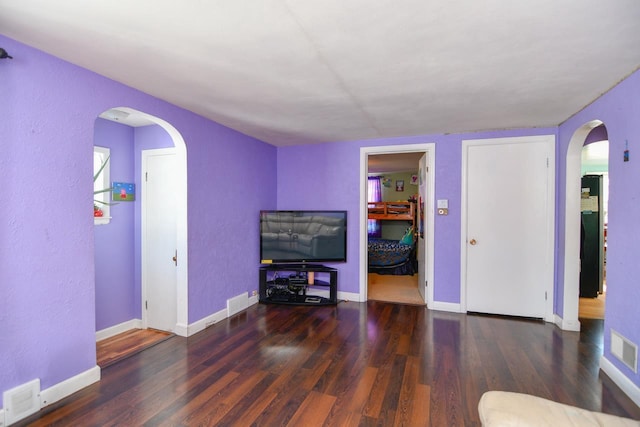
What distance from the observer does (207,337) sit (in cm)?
297

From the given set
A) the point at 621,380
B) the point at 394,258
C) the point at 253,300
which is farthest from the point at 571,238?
the point at 253,300

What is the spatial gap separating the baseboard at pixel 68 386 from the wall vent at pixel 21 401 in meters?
0.04

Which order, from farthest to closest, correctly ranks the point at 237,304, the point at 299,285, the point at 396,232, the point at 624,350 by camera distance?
the point at 396,232
the point at 299,285
the point at 237,304
the point at 624,350

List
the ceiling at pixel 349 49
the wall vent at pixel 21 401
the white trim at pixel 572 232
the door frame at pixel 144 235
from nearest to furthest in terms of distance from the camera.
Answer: the ceiling at pixel 349 49, the wall vent at pixel 21 401, the white trim at pixel 572 232, the door frame at pixel 144 235

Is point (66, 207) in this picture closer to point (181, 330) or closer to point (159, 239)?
point (159, 239)

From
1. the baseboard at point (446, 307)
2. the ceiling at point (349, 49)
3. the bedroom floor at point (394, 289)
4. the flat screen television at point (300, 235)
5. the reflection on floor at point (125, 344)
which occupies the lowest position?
the reflection on floor at point (125, 344)

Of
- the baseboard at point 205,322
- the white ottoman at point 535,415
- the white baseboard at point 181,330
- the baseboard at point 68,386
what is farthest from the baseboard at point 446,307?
the baseboard at point 68,386

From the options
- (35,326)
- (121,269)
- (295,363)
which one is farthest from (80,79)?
(295,363)

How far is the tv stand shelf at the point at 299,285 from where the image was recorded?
402 centimetres

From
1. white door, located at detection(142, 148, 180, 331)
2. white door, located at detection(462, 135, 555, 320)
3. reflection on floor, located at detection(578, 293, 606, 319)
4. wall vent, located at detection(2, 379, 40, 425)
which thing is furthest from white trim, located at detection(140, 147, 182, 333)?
reflection on floor, located at detection(578, 293, 606, 319)

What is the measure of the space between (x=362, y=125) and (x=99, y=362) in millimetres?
3365

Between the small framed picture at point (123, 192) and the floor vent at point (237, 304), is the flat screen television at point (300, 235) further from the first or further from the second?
the small framed picture at point (123, 192)

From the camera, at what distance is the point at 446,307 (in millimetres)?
3754

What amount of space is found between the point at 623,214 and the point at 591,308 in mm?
2447
